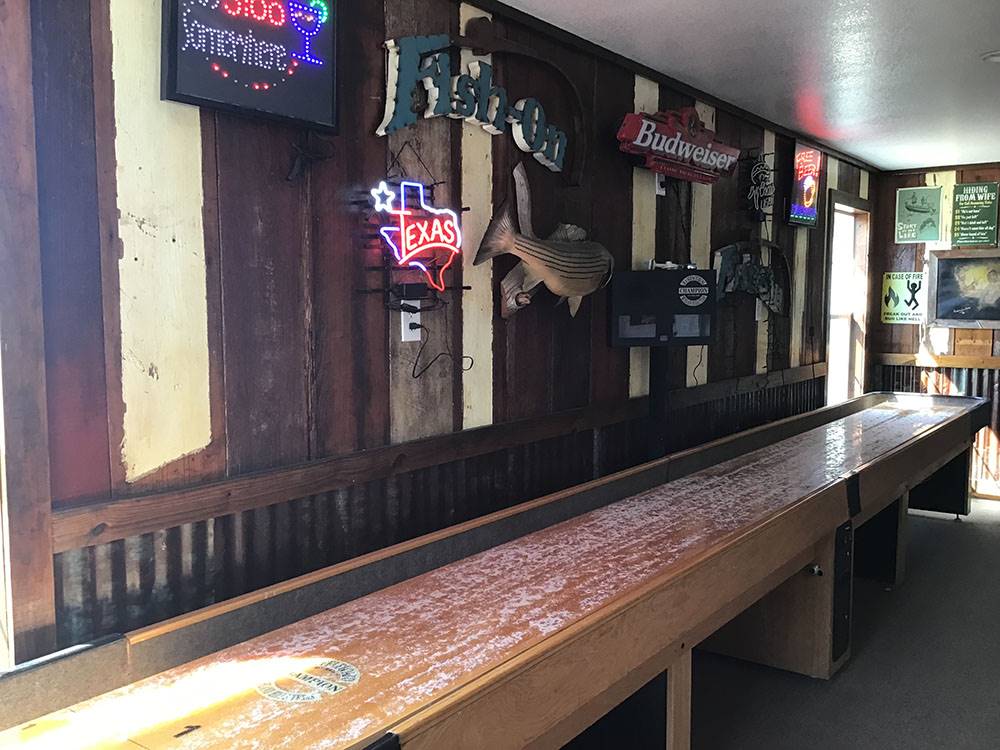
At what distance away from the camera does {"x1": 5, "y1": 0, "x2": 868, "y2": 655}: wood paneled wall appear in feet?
6.47

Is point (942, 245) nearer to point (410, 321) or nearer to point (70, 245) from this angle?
point (410, 321)

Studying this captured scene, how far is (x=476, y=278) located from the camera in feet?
10.3

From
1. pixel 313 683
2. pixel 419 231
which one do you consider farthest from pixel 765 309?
pixel 313 683

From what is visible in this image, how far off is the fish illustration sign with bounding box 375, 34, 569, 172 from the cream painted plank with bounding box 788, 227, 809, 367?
10.1 feet

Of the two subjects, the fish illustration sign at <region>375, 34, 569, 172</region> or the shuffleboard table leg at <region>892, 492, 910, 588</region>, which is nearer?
the fish illustration sign at <region>375, 34, 569, 172</region>

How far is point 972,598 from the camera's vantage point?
4496 millimetres

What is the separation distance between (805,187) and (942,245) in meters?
2.12

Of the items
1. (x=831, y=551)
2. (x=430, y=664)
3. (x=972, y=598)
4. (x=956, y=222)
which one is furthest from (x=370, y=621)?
(x=956, y=222)

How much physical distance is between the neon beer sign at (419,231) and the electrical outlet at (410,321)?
9 cm

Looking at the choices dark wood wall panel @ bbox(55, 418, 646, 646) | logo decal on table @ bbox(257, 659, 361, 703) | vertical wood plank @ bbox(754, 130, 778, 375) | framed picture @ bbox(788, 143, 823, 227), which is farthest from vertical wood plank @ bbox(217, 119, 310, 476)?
framed picture @ bbox(788, 143, 823, 227)

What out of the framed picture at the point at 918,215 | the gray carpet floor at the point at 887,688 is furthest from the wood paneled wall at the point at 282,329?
the framed picture at the point at 918,215

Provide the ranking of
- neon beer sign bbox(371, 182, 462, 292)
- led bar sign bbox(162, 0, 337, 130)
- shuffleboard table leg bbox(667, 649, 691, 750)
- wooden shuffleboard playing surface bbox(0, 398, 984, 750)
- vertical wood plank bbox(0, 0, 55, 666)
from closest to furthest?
wooden shuffleboard playing surface bbox(0, 398, 984, 750)
vertical wood plank bbox(0, 0, 55, 666)
led bar sign bbox(162, 0, 337, 130)
shuffleboard table leg bbox(667, 649, 691, 750)
neon beer sign bbox(371, 182, 462, 292)

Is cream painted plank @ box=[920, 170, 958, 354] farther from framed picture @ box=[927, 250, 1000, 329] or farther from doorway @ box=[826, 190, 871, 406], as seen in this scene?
doorway @ box=[826, 190, 871, 406]

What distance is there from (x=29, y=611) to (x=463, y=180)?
1933mm
